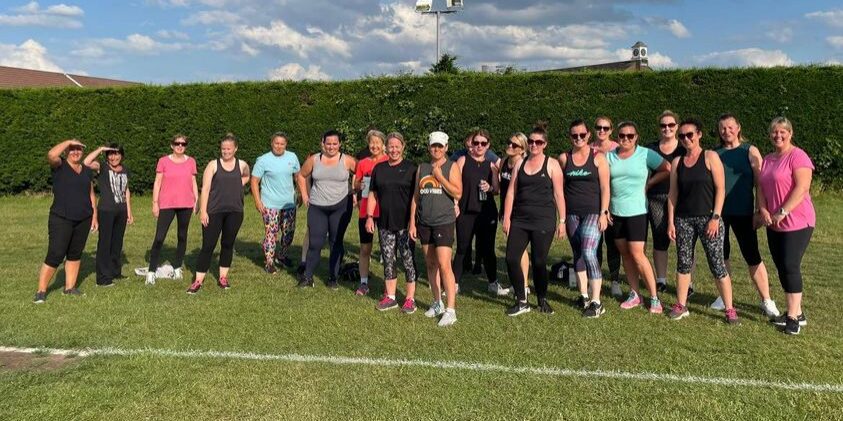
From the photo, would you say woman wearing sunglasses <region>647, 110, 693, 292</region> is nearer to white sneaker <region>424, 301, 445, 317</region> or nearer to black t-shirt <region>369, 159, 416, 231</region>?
white sneaker <region>424, 301, 445, 317</region>

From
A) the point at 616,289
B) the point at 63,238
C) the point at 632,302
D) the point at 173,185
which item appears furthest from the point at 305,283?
the point at 632,302

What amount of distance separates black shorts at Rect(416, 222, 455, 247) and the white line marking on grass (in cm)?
131

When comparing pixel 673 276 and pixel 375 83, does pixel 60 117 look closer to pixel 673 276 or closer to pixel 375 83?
pixel 375 83

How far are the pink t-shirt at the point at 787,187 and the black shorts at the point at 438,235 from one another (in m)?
2.78

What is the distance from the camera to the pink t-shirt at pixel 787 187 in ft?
16.0

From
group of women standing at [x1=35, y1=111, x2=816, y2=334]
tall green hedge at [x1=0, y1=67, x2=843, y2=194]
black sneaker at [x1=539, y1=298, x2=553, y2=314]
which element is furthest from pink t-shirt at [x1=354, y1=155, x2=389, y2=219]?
tall green hedge at [x1=0, y1=67, x2=843, y2=194]

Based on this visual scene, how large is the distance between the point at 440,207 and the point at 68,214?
403cm

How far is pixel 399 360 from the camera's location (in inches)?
177

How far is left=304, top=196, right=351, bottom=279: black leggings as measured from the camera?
6.83 meters

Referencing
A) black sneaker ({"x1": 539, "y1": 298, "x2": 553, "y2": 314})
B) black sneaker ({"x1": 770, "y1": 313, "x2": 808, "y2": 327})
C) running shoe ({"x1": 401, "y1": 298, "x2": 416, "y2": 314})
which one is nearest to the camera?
black sneaker ({"x1": 770, "y1": 313, "x2": 808, "y2": 327})

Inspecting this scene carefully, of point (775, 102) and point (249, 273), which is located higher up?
point (775, 102)

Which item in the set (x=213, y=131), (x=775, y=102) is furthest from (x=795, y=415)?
(x=213, y=131)

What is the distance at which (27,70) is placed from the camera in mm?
38562

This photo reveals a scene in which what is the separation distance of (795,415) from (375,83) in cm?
1362
